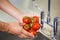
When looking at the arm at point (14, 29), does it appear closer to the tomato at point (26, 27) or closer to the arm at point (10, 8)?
the tomato at point (26, 27)

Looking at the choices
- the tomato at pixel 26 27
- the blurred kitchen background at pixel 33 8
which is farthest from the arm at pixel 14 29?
the blurred kitchen background at pixel 33 8

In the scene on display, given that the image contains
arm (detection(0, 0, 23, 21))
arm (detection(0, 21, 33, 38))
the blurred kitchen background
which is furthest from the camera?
the blurred kitchen background

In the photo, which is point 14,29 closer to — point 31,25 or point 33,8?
point 31,25

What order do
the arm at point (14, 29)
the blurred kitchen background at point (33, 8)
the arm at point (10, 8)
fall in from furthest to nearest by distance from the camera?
1. the blurred kitchen background at point (33, 8)
2. the arm at point (10, 8)
3. the arm at point (14, 29)

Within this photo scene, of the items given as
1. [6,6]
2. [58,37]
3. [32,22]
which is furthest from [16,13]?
[58,37]

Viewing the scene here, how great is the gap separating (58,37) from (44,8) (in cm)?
41

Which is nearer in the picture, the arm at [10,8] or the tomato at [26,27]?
the tomato at [26,27]

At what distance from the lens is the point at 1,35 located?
1281 mm

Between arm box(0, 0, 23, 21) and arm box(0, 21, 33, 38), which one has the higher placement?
arm box(0, 0, 23, 21)

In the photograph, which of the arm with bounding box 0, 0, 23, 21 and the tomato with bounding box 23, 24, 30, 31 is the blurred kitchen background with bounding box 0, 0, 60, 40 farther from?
the tomato with bounding box 23, 24, 30, 31

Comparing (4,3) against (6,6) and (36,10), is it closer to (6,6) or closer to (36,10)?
(6,6)

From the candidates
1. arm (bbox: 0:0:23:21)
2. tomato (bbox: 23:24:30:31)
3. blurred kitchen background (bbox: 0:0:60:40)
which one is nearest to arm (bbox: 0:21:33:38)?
tomato (bbox: 23:24:30:31)

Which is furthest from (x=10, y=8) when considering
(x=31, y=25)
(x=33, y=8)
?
(x=33, y=8)

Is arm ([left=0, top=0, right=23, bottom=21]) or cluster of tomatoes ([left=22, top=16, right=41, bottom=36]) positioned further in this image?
arm ([left=0, top=0, right=23, bottom=21])
